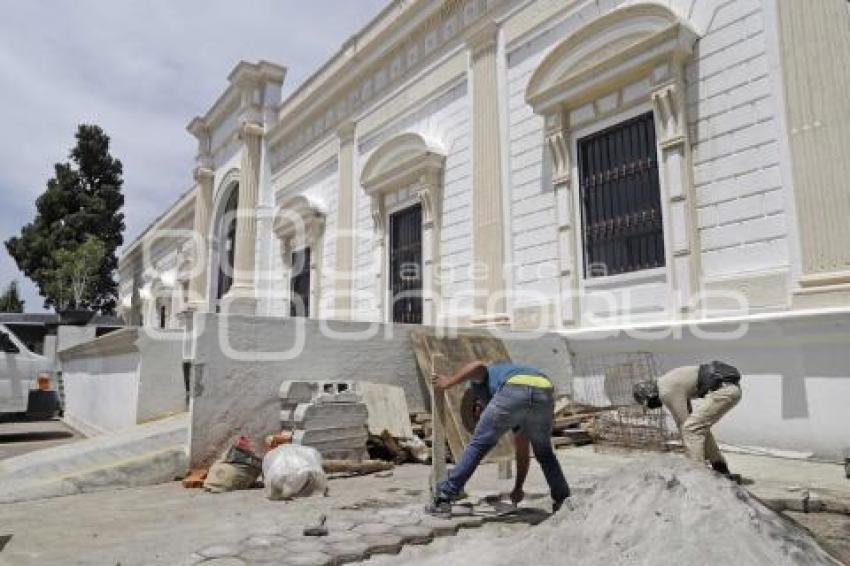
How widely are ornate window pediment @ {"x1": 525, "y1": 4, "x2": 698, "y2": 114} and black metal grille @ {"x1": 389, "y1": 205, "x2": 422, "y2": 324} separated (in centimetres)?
401

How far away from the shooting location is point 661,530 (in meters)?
2.93

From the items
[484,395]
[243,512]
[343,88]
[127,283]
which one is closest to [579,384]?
[484,395]

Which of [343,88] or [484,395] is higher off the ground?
[343,88]

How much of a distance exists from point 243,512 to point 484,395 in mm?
2021

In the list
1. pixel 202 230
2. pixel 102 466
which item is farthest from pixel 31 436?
pixel 202 230

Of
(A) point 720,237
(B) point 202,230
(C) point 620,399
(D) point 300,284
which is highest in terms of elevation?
(B) point 202,230

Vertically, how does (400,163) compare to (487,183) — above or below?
above

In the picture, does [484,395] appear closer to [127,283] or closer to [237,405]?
[237,405]

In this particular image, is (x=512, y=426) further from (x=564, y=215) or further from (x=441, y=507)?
(x=564, y=215)

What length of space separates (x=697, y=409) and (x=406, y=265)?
852 centimetres

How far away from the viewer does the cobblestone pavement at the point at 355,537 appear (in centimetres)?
332

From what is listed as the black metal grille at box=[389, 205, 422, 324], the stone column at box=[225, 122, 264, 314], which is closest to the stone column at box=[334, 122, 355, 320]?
the black metal grille at box=[389, 205, 422, 324]

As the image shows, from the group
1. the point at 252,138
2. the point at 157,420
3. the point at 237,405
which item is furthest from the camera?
the point at 252,138

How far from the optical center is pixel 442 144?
12.3m
